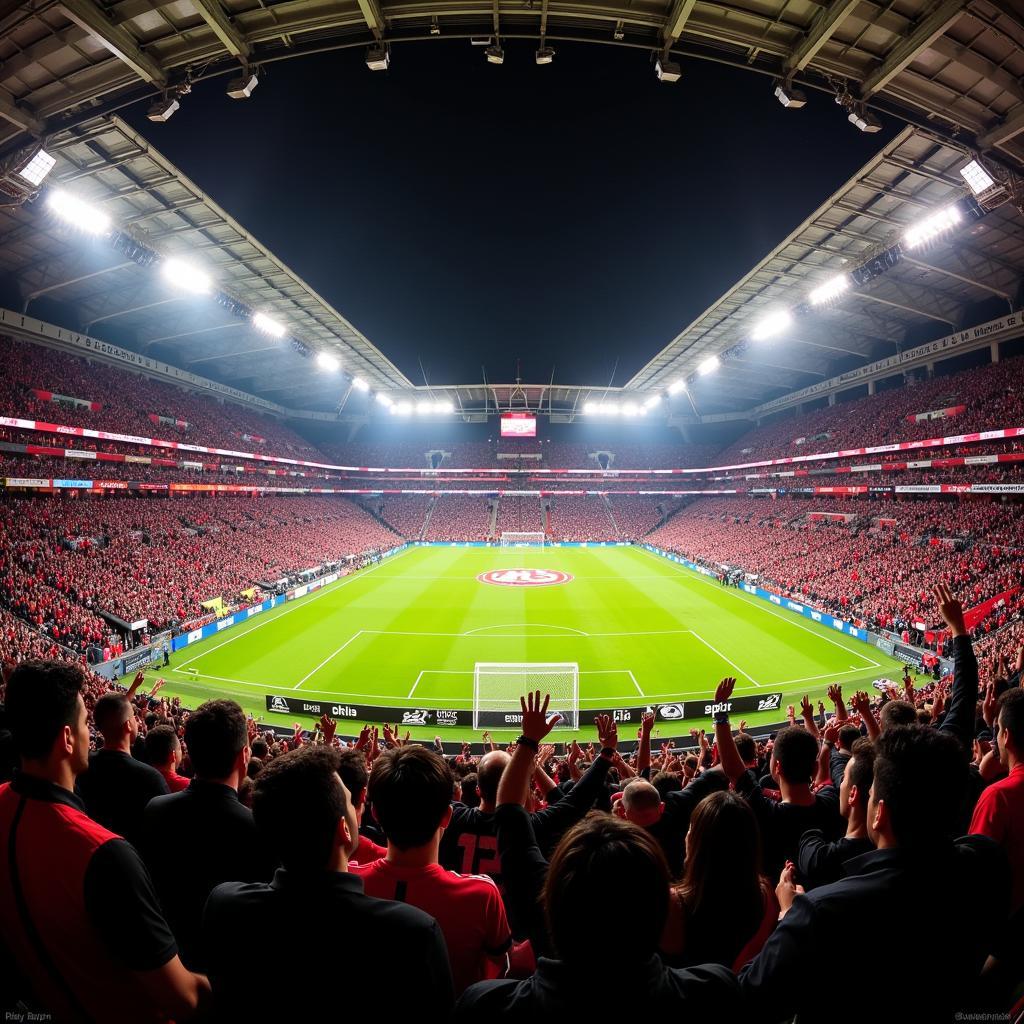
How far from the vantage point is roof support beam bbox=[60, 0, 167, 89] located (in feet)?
38.7

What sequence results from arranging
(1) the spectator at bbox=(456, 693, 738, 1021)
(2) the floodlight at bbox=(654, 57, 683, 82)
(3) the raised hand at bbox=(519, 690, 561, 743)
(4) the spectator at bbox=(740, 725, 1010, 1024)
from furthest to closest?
(2) the floodlight at bbox=(654, 57, 683, 82) < (3) the raised hand at bbox=(519, 690, 561, 743) < (4) the spectator at bbox=(740, 725, 1010, 1024) < (1) the spectator at bbox=(456, 693, 738, 1021)

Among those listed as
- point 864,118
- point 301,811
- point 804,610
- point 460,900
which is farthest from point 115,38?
point 804,610

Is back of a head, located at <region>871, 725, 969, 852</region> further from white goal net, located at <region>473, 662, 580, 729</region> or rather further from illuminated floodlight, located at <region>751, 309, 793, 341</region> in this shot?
illuminated floodlight, located at <region>751, 309, 793, 341</region>

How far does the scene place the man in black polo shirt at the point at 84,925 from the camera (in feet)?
7.11

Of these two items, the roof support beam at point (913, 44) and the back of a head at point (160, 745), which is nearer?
the back of a head at point (160, 745)

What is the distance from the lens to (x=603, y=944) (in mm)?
1411

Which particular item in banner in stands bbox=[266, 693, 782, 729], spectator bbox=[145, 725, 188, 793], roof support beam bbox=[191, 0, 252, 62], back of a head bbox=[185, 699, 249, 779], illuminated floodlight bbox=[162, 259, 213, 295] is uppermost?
illuminated floodlight bbox=[162, 259, 213, 295]

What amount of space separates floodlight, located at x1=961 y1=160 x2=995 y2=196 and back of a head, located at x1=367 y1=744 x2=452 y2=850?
23.0 metres

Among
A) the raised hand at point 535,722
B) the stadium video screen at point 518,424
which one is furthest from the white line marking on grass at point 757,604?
the raised hand at point 535,722

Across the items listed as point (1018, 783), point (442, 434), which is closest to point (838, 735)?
point (1018, 783)

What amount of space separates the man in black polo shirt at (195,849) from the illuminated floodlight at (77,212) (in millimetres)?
26426

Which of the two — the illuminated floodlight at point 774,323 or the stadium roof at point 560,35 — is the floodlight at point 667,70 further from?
the illuminated floodlight at point 774,323

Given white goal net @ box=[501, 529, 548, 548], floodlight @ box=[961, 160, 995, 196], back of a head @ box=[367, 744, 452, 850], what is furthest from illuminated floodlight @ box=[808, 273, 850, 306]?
white goal net @ box=[501, 529, 548, 548]

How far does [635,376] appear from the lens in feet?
197
